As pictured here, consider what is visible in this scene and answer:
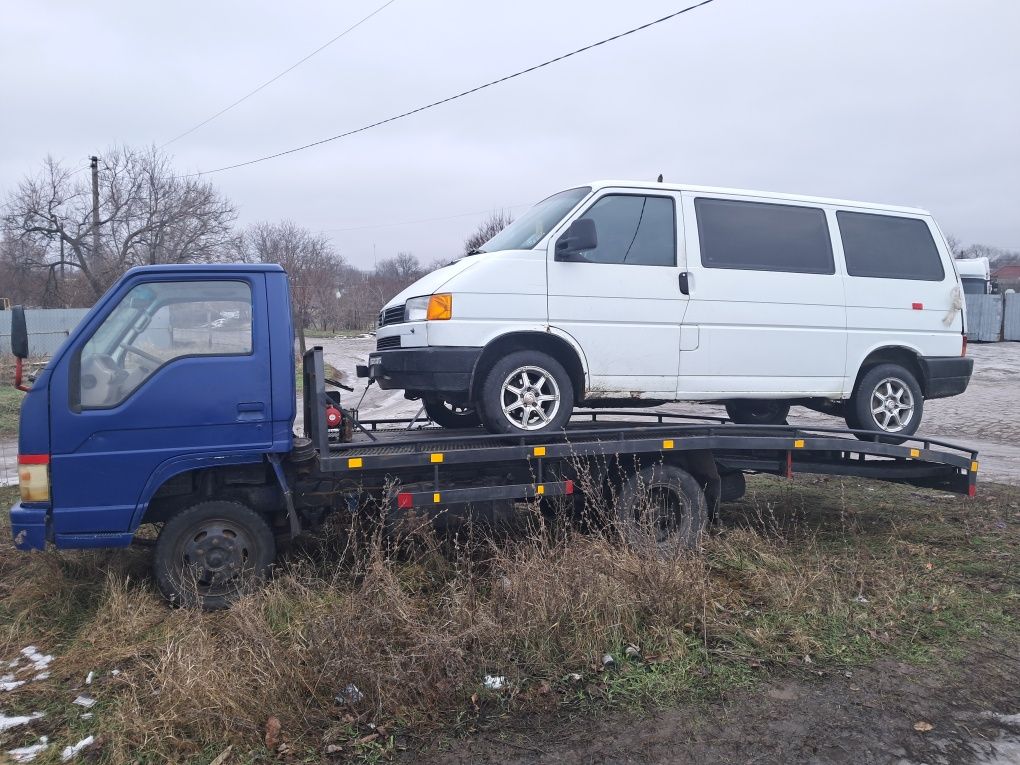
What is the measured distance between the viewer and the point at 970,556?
6125mm

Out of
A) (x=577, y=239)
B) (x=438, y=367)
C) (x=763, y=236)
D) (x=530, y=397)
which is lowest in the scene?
(x=530, y=397)

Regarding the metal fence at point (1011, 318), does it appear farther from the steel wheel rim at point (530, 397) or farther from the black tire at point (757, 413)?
the steel wheel rim at point (530, 397)

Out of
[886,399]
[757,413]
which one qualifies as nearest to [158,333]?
[757,413]

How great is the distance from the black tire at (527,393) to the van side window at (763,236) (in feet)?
5.17

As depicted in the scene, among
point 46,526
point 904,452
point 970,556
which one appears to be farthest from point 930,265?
point 46,526

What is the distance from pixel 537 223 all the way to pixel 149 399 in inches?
125

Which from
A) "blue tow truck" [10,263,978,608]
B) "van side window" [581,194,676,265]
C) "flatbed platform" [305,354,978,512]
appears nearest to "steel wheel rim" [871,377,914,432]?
"flatbed platform" [305,354,978,512]

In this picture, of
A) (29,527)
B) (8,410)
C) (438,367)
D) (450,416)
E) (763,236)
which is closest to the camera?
(29,527)

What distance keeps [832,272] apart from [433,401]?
3608mm

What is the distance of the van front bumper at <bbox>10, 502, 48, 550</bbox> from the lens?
15.3ft

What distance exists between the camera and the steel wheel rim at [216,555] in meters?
5.03

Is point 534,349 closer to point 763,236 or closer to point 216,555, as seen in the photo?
point 763,236

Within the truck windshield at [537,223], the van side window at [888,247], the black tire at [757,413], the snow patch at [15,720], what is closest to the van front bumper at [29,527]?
the snow patch at [15,720]

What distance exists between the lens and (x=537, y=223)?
6.26 m
